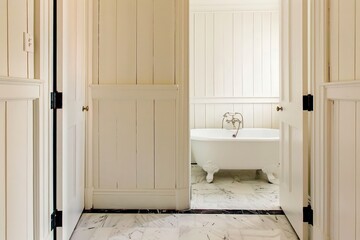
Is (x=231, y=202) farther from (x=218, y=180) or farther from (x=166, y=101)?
(x=166, y=101)

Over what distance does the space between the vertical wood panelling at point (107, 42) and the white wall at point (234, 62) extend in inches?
81.9

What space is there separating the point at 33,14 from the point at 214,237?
181cm

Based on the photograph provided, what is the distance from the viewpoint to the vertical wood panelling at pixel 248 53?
4.68 metres

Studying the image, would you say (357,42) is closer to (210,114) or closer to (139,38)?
(139,38)

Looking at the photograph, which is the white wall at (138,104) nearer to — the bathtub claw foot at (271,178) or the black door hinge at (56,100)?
the black door hinge at (56,100)

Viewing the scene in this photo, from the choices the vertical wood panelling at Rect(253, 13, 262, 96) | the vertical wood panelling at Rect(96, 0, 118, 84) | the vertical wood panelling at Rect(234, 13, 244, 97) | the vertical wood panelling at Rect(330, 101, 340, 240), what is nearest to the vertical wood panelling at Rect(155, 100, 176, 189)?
the vertical wood panelling at Rect(96, 0, 118, 84)

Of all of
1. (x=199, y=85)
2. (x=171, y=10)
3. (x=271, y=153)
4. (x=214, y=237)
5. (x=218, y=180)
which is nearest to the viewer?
(x=214, y=237)

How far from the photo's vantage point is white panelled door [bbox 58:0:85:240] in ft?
6.66

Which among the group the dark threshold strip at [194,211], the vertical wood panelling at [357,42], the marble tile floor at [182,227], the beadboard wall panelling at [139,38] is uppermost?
the beadboard wall panelling at [139,38]

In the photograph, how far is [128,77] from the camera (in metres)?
2.80

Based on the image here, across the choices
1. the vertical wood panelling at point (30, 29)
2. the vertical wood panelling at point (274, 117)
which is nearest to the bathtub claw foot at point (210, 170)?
the vertical wood panelling at point (274, 117)

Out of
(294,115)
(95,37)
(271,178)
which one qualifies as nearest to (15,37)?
(95,37)

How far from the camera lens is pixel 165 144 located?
2799 millimetres

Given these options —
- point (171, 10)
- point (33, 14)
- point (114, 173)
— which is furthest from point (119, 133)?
point (33, 14)
